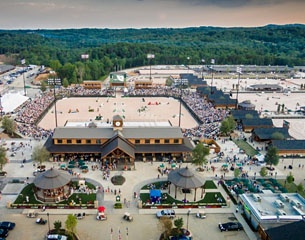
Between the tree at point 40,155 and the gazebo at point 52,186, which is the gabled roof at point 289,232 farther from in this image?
the tree at point 40,155

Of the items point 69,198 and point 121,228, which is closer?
point 121,228

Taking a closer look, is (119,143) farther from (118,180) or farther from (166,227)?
(166,227)

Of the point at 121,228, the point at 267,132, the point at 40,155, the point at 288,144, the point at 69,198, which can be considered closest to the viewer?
the point at 121,228

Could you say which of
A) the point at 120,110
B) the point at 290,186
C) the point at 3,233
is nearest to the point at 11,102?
the point at 120,110

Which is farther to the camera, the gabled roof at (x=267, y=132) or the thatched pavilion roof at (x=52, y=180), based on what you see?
the gabled roof at (x=267, y=132)

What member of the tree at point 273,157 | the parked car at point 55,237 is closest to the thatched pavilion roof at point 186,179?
the tree at point 273,157

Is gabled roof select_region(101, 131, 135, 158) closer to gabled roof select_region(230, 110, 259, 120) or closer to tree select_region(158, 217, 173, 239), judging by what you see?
tree select_region(158, 217, 173, 239)
